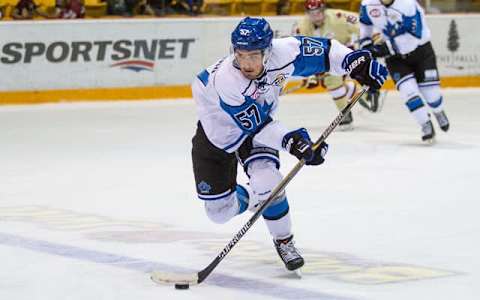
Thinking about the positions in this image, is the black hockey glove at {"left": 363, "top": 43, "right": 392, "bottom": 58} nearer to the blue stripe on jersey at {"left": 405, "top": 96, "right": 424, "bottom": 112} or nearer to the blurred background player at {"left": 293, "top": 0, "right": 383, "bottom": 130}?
the blue stripe on jersey at {"left": 405, "top": 96, "right": 424, "bottom": 112}

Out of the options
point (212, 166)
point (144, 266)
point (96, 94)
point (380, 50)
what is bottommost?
point (96, 94)

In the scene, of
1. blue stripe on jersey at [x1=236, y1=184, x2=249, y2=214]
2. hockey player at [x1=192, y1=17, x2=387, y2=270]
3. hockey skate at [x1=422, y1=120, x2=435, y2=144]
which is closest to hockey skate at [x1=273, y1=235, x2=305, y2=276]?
hockey player at [x1=192, y1=17, x2=387, y2=270]

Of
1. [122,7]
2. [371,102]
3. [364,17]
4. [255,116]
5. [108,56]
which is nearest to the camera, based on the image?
[255,116]

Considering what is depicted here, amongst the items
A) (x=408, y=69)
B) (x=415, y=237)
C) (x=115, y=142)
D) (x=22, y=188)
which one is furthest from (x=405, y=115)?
(x=415, y=237)

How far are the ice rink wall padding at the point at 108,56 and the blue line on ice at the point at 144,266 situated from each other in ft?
20.6

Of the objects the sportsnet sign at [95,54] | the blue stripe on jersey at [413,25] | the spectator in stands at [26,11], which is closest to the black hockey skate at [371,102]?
the blue stripe on jersey at [413,25]

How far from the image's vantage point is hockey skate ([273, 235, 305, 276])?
4418 mm

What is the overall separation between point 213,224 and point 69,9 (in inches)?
264

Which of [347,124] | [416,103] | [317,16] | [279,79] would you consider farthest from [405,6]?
[279,79]

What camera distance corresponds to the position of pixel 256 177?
14.8 ft

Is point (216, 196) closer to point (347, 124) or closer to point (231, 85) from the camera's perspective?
point (231, 85)

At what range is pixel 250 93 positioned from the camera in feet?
14.3

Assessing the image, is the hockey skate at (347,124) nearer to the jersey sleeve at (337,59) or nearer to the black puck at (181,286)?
the jersey sleeve at (337,59)

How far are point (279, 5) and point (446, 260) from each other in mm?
8782
